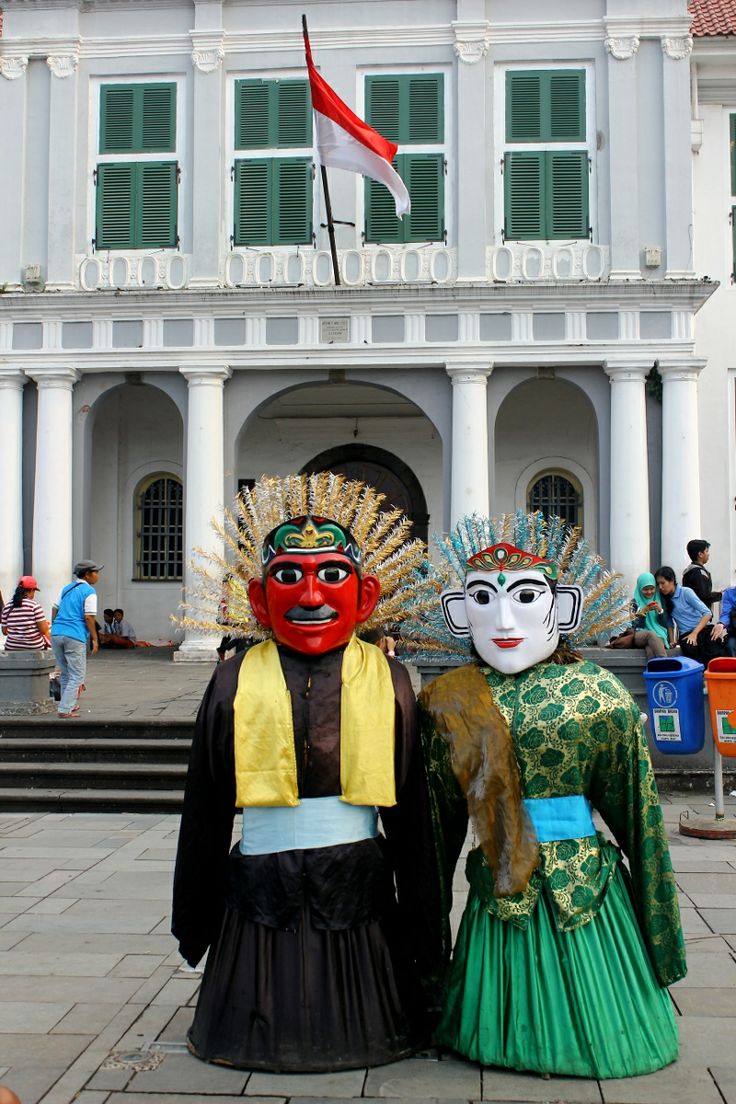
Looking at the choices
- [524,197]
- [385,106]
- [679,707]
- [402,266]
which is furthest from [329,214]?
[679,707]

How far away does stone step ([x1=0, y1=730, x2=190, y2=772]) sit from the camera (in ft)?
31.1

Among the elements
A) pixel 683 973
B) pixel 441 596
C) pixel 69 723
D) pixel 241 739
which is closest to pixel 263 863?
pixel 241 739

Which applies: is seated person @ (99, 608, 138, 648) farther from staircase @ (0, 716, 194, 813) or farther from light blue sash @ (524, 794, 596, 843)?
light blue sash @ (524, 794, 596, 843)

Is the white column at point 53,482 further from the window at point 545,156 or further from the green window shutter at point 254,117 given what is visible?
the window at point 545,156

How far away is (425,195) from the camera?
15.7 m

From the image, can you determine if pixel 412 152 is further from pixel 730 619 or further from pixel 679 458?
pixel 730 619

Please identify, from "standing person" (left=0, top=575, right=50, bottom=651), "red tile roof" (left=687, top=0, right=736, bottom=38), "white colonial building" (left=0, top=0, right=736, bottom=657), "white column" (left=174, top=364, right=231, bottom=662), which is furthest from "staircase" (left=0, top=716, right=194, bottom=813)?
"red tile roof" (left=687, top=0, right=736, bottom=38)

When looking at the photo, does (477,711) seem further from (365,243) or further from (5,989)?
(365,243)

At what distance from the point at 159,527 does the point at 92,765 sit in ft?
32.2

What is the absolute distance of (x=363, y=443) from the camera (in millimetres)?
18938

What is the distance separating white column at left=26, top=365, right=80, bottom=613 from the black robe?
39.7 ft

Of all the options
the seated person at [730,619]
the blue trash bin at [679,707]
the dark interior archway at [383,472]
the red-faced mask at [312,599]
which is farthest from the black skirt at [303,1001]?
the dark interior archway at [383,472]

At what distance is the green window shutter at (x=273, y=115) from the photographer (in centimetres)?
1600

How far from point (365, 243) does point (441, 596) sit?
1219cm
